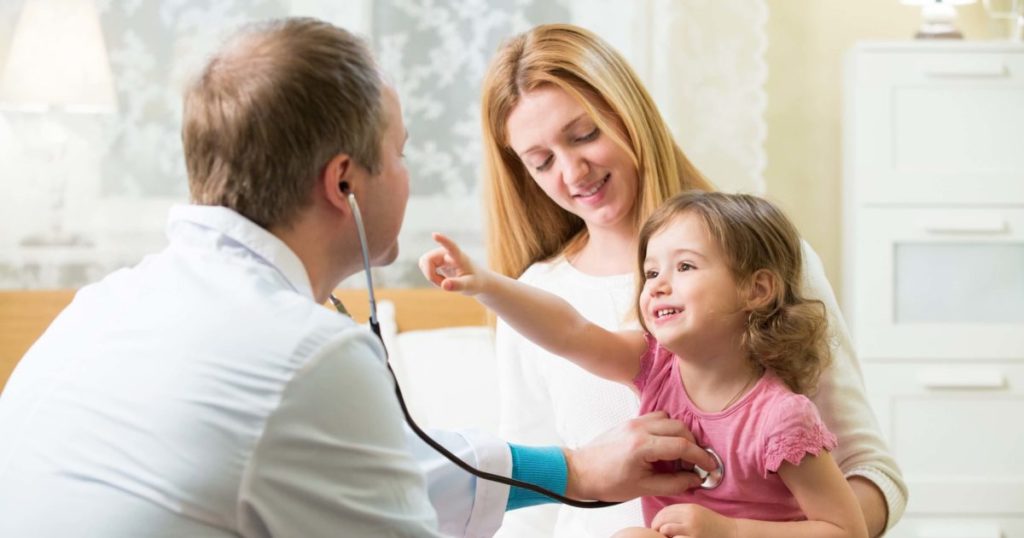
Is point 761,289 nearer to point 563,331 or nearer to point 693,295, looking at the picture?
point 693,295

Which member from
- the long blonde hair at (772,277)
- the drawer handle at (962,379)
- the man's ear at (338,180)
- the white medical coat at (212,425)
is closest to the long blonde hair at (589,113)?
the long blonde hair at (772,277)

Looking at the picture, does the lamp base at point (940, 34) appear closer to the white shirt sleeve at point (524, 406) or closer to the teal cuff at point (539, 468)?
the white shirt sleeve at point (524, 406)

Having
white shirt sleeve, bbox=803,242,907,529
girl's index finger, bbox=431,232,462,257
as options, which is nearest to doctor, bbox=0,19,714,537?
girl's index finger, bbox=431,232,462,257

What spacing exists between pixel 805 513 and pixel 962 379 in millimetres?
2177

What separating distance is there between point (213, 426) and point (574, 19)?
258 centimetres

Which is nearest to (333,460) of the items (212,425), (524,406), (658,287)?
(212,425)

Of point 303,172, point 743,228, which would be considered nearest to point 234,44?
point 303,172

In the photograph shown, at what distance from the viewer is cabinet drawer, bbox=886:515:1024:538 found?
322cm

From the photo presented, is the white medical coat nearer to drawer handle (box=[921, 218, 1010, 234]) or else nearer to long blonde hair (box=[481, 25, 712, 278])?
long blonde hair (box=[481, 25, 712, 278])

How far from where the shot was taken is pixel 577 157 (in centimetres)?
166

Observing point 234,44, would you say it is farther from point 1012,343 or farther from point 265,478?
point 1012,343

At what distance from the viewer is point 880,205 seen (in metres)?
3.29

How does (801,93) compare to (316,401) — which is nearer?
(316,401)

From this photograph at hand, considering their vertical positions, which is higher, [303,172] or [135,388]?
[303,172]
